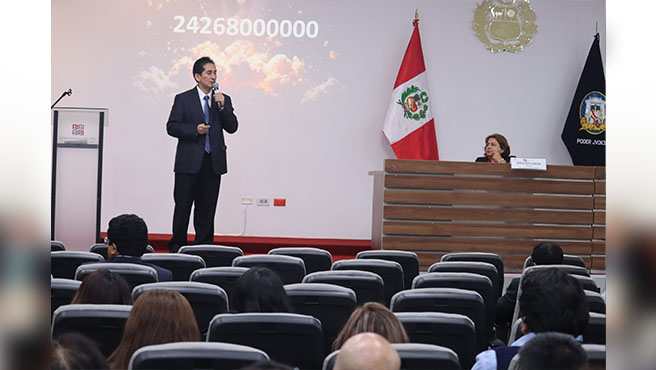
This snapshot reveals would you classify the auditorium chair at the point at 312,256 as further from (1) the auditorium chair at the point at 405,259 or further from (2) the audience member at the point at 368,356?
(2) the audience member at the point at 368,356

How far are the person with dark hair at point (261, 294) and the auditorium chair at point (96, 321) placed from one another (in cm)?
47

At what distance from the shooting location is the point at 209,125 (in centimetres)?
598

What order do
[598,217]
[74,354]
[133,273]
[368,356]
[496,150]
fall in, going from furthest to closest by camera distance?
[496,150]
[598,217]
[133,273]
[368,356]
[74,354]

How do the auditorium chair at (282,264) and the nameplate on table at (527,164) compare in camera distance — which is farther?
the nameplate on table at (527,164)

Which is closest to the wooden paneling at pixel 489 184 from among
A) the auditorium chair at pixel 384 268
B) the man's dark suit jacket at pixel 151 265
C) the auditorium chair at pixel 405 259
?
the auditorium chair at pixel 405 259

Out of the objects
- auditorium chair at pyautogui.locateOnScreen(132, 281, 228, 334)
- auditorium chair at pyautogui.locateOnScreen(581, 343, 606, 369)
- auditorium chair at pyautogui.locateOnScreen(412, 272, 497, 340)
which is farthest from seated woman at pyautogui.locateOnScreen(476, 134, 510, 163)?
auditorium chair at pyautogui.locateOnScreen(581, 343, 606, 369)

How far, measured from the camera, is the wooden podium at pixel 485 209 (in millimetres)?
6195

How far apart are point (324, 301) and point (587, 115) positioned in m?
6.49

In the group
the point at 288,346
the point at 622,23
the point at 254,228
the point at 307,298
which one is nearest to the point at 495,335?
the point at 307,298

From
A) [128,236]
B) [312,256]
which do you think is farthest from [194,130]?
[128,236]

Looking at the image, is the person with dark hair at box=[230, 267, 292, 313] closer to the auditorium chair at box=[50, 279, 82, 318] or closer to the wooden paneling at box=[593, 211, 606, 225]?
the auditorium chair at box=[50, 279, 82, 318]

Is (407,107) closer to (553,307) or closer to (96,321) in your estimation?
(553,307)

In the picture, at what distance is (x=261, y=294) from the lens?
2.63 metres

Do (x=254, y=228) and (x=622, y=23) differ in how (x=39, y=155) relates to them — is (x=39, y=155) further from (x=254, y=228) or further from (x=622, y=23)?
(x=254, y=228)
